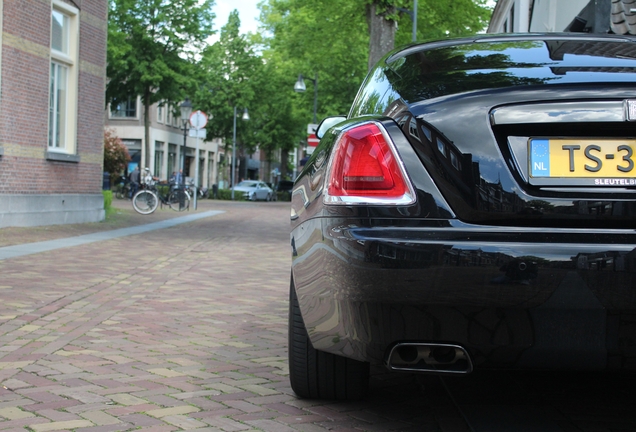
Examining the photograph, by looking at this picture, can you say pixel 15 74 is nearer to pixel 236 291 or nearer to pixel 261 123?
pixel 236 291

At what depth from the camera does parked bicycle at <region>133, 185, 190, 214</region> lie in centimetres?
2248

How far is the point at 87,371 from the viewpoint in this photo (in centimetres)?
430

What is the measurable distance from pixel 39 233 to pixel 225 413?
11225 millimetres

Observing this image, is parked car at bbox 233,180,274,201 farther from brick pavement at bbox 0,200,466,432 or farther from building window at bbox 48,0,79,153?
brick pavement at bbox 0,200,466,432

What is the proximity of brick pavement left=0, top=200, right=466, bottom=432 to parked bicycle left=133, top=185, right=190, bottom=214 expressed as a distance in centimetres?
1314

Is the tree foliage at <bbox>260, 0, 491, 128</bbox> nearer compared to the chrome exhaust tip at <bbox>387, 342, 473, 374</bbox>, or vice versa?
the chrome exhaust tip at <bbox>387, 342, 473, 374</bbox>

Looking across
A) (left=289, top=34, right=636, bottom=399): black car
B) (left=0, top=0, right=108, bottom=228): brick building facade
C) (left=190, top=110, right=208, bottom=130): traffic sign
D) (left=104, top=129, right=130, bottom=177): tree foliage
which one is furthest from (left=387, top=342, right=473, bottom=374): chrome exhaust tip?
(left=104, top=129, right=130, bottom=177): tree foliage

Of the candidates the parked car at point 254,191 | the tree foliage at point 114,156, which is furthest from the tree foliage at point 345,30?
the tree foliage at point 114,156

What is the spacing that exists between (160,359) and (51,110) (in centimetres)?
1318

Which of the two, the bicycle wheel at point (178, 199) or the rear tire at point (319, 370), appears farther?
the bicycle wheel at point (178, 199)

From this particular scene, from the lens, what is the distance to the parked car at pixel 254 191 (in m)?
50.4

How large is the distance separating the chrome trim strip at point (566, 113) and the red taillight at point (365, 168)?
37 cm

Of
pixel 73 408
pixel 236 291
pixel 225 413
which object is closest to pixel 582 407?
pixel 225 413

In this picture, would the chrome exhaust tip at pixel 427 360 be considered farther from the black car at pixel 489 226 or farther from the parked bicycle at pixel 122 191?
the parked bicycle at pixel 122 191
